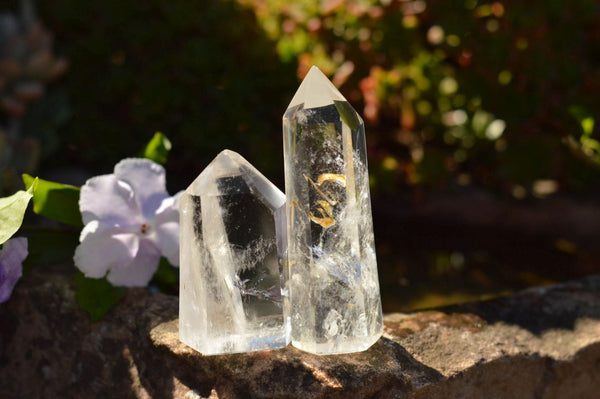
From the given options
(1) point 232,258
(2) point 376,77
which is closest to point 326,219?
(1) point 232,258

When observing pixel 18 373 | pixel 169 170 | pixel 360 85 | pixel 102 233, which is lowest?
pixel 18 373

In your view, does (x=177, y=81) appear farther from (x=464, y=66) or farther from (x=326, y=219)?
(x=326, y=219)

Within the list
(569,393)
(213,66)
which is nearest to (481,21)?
(213,66)

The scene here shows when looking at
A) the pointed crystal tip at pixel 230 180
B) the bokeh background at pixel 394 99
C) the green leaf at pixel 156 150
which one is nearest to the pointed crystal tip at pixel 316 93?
the pointed crystal tip at pixel 230 180

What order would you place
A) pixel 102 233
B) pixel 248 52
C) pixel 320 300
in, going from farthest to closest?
1. pixel 248 52
2. pixel 102 233
3. pixel 320 300

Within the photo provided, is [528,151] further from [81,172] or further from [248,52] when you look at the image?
[81,172]

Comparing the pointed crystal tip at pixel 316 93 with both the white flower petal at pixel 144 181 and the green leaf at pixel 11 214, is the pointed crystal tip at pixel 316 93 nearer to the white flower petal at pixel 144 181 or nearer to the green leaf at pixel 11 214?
the white flower petal at pixel 144 181
